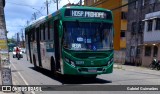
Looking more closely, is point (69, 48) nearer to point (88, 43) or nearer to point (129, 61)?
point (88, 43)

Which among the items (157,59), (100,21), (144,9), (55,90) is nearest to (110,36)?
(100,21)

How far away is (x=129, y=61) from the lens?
40969 mm

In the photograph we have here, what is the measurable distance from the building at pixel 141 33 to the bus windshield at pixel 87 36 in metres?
19.8

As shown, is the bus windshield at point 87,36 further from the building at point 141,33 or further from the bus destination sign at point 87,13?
the building at point 141,33

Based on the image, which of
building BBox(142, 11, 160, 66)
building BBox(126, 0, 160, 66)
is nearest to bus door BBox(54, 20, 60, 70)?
building BBox(142, 11, 160, 66)

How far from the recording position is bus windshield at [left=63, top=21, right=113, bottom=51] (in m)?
13.7

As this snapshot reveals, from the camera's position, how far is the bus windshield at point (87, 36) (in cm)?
1372

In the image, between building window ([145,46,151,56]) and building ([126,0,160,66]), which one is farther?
building window ([145,46,151,56])

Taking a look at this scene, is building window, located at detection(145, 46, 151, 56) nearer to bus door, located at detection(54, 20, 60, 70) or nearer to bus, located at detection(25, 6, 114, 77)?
bus, located at detection(25, 6, 114, 77)

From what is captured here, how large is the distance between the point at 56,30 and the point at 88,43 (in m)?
2.01

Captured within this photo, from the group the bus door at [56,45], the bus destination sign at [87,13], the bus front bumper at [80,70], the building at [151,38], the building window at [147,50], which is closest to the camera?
the bus front bumper at [80,70]

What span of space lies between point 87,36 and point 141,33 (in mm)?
24888

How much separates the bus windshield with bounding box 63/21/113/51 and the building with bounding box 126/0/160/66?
19.8 metres

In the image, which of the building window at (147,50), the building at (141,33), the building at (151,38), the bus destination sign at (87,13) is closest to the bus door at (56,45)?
the bus destination sign at (87,13)
